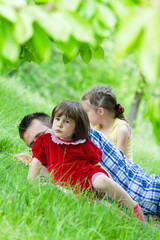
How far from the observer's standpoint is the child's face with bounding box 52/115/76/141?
2529 millimetres

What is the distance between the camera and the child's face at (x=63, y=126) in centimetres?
253

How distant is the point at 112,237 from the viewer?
6.17 feet

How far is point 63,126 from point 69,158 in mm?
Result: 269

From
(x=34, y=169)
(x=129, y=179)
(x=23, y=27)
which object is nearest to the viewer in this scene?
(x=23, y=27)

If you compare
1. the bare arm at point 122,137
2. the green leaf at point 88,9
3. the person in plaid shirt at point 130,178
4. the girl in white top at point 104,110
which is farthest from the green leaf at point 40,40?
the girl in white top at point 104,110

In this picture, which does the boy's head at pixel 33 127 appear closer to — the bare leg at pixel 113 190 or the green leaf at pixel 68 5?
the bare leg at pixel 113 190

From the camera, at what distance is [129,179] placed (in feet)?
9.55

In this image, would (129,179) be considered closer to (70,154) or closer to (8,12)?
(70,154)

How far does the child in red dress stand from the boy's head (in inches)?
16.2

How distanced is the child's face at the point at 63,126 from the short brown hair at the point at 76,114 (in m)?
0.03

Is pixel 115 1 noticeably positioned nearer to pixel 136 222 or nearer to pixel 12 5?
pixel 12 5

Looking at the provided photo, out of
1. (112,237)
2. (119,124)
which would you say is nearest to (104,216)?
(112,237)

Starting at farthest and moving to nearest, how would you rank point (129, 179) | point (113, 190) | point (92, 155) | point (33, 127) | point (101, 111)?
point (101, 111), point (33, 127), point (129, 179), point (92, 155), point (113, 190)

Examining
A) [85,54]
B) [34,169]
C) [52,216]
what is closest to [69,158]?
[34,169]
